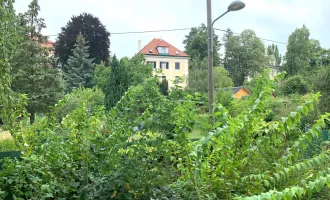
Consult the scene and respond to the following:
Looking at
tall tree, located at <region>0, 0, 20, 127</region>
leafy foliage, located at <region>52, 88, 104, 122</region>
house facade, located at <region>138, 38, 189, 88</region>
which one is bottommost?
leafy foliage, located at <region>52, 88, 104, 122</region>

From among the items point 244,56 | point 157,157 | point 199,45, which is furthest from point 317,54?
point 157,157

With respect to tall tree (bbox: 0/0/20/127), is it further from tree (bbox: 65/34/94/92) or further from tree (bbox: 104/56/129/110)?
tree (bbox: 65/34/94/92)

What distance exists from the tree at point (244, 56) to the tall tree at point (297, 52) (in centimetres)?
332

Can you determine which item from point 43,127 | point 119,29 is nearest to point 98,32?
point 119,29

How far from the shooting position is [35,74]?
1370 centimetres

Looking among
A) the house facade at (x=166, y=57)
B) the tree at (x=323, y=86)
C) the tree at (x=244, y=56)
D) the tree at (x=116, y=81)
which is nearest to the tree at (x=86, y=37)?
the house facade at (x=166, y=57)

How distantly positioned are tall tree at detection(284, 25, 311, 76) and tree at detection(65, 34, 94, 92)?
85.0ft

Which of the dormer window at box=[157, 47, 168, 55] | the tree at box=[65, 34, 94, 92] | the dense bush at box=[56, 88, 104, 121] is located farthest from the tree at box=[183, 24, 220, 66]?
the dense bush at box=[56, 88, 104, 121]

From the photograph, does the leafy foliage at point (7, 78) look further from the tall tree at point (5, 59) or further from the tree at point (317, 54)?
the tree at point (317, 54)

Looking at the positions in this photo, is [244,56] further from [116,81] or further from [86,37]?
[116,81]

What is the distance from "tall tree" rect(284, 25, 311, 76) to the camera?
39.9 meters

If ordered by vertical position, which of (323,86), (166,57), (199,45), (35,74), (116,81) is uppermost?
(199,45)

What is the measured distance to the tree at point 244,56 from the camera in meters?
40.7

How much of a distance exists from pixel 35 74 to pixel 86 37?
16.1 metres
